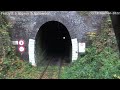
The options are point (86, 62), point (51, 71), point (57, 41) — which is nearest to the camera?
point (86, 62)

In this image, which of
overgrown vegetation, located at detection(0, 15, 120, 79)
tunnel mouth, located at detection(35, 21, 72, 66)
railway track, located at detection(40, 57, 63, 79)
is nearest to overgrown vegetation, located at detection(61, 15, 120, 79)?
overgrown vegetation, located at detection(0, 15, 120, 79)

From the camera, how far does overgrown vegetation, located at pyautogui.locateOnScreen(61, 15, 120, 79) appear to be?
17245 millimetres

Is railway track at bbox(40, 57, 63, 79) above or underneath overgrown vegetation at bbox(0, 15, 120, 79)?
underneath

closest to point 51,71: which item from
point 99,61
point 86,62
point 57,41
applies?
point 86,62

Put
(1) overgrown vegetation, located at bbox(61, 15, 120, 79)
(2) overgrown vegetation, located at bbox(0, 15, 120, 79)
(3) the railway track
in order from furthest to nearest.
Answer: (3) the railway track
(2) overgrown vegetation, located at bbox(0, 15, 120, 79)
(1) overgrown vegetation, located at bbox(61, 15, 120, 79)

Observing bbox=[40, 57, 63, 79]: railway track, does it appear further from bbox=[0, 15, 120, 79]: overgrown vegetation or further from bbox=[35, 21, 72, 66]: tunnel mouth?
bbox=[35, 21, 72, 66]: tunnel mouth

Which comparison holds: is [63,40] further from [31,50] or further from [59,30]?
[31,50]

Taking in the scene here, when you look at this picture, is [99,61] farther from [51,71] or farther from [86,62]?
[51,71]

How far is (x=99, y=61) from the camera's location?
19109mm

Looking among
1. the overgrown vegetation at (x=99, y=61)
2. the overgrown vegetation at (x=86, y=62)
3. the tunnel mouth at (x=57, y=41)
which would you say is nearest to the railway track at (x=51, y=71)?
the overgrown vegetation at (x=86, y=62)

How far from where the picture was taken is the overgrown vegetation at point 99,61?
17.2m

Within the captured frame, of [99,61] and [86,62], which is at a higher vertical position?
[99,61]
